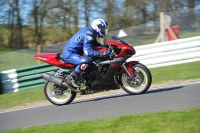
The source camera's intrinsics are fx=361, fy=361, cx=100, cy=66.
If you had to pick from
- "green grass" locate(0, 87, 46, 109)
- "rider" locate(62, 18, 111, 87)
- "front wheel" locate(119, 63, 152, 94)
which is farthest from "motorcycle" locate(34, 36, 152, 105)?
"green grass" locate(0, 87, 46, 109)

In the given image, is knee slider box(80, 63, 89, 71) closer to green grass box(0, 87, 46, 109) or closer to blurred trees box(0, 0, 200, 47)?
green grass box(0, 87, 46, 109)

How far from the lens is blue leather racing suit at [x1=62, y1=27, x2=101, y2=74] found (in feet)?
23.8

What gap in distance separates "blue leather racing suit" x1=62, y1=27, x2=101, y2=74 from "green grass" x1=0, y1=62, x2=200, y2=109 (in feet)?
7.92

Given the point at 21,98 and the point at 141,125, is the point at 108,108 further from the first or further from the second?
the point at 21,98

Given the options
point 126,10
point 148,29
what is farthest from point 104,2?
point 148,29

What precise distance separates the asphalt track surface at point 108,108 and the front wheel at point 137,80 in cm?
15

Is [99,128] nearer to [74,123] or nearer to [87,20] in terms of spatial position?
[74,123]

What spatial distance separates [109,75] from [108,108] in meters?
0.89

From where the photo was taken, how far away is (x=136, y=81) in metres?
7.23

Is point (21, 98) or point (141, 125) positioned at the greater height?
point (141, 125)

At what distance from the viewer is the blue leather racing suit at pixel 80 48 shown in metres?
7.27

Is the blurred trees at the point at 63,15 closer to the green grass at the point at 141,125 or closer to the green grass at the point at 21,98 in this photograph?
the green grass at the point at 21,98

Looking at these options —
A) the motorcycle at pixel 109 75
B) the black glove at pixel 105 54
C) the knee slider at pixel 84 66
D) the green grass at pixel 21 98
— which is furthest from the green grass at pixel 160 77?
the black glove at pixel 105 54

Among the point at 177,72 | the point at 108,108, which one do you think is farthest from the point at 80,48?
the point at 177,72
